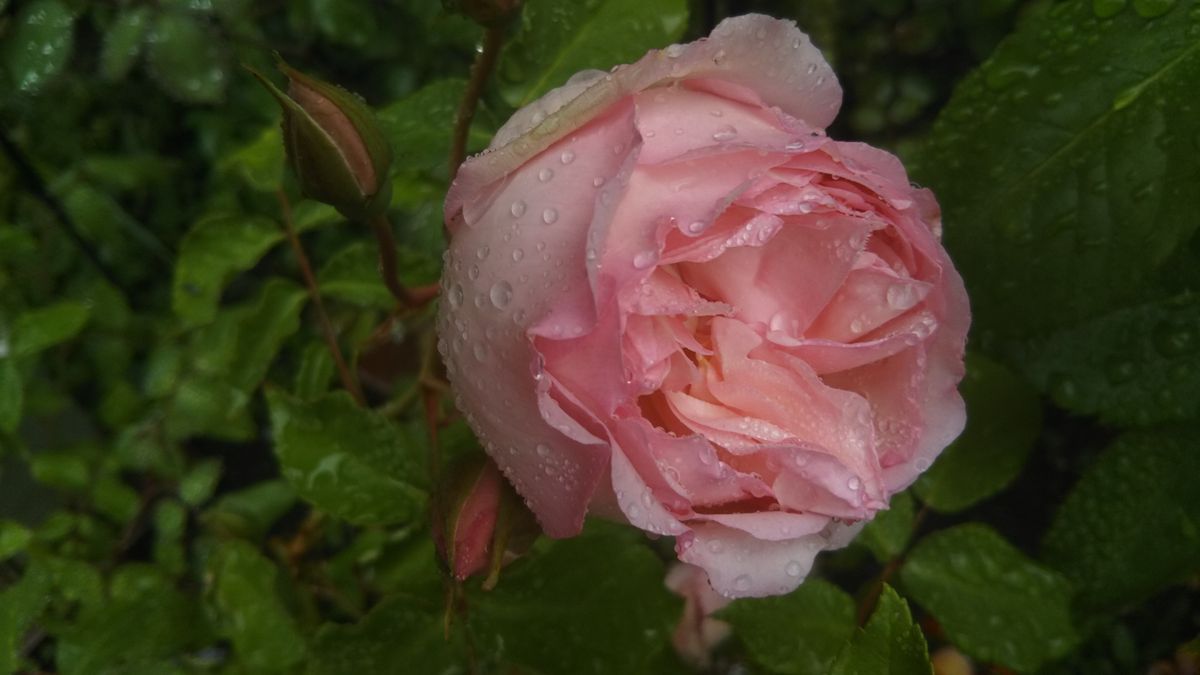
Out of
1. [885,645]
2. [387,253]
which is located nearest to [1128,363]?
[885,645]

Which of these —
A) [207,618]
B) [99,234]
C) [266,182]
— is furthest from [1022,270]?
[99,234]

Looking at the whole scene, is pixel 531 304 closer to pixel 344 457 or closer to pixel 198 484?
pixel 344 457

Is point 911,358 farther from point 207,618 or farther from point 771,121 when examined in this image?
point 207,618

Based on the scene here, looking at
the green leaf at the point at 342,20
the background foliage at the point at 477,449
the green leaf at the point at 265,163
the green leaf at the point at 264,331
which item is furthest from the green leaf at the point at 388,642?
the green leaf at the point at 342,20

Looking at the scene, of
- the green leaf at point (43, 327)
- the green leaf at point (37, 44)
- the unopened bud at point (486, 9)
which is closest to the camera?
the unopened bud at point (486, 9)

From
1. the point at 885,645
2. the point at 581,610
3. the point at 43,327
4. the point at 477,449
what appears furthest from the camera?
the point at 43,327

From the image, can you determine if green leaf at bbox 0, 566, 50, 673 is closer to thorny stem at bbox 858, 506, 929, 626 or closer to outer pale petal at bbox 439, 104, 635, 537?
outer pale petal at bbox 439, 104, 635, 537

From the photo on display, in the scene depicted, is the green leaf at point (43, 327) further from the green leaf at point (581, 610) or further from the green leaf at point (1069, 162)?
the green leaf at point (1069, 162)

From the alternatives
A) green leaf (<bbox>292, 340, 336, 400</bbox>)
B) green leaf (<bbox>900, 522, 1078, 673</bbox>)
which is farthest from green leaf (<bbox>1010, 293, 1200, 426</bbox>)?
green leaf (<bbox>292, 340, 336, 400</bbox>)
